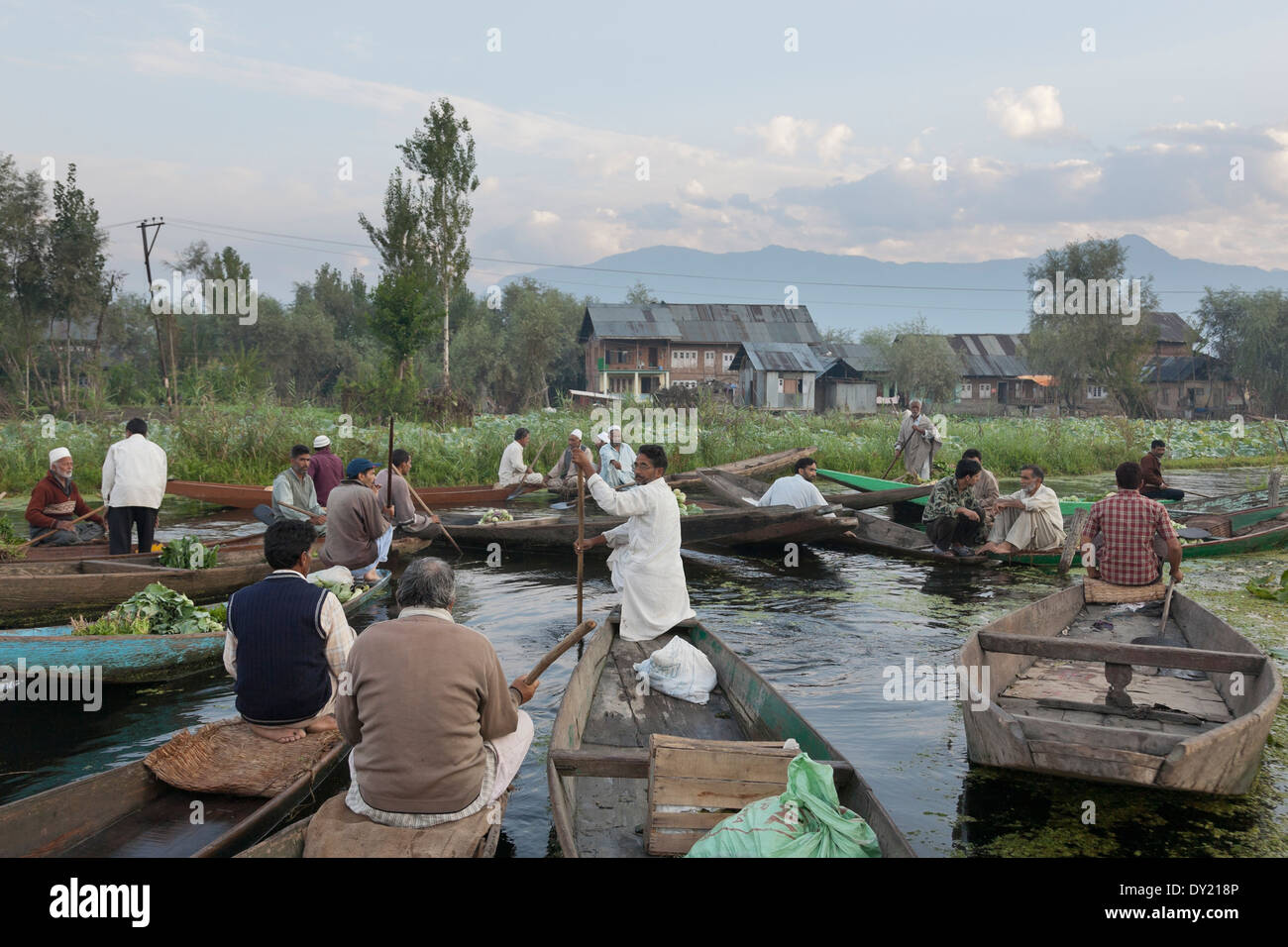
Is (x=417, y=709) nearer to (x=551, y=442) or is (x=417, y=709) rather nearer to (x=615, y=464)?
(x=615, y=464)

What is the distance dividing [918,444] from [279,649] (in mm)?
14331

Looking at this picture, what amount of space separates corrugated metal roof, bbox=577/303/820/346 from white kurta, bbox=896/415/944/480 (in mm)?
28360

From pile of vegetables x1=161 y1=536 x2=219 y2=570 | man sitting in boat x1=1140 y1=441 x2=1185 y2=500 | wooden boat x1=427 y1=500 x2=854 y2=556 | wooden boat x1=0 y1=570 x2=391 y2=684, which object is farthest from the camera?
man sitting in boat x1=1140 y1=441 x2=1185 y2=500

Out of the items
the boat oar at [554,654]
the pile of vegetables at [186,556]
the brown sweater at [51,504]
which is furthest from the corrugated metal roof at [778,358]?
the boat oar at [554,654]

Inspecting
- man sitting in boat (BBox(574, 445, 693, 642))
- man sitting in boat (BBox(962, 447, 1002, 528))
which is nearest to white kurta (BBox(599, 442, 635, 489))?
man sitting in boat (BBox(962, 447, 1002, 528))

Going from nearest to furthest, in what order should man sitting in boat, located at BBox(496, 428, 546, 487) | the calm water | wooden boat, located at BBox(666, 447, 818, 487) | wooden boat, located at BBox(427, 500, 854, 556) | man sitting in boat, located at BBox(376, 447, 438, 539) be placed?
the calm water < man sitting in boat, located at BBox(376, 447, 438, 539) < wooden boat, located at BBox(427, 500, 854, 556) < man sitting in boat, located at BBox(496, 428, 546, 487) < wooden boat, located at BBox(666, 447, 818, 487)

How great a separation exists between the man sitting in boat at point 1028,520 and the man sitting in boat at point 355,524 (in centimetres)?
687

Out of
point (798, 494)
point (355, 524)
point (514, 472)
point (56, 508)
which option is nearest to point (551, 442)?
point (514, 472)

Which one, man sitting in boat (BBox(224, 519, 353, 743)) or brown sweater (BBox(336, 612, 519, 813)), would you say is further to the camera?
man sitting in boat (BBox(224, 519, 353, 743))

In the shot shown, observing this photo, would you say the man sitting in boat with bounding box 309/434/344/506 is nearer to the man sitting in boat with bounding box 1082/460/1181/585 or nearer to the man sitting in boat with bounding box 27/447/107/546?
the man sitting in boat with bounding box 27/447/107/546

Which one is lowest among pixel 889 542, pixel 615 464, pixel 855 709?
pixel 855 709

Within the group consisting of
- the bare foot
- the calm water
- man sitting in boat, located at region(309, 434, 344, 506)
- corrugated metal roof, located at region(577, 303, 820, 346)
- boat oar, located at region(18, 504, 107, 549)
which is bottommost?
the calm water

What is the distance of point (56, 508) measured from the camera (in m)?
9.96

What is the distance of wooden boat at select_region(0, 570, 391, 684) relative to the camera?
5.67 m
